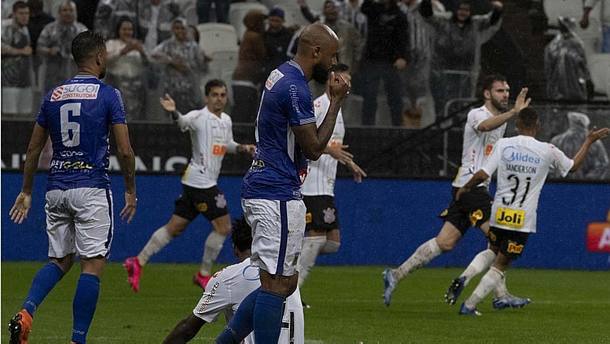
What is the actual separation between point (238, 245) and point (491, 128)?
6.28 metres

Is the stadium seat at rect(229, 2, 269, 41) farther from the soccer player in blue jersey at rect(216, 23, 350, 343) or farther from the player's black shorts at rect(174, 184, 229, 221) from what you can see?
the soccer player in blue jersey at rect(216, 23, 350, 343)

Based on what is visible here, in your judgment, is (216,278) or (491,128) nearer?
(216,278)

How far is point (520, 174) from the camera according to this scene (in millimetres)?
14234

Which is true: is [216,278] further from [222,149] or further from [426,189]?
[426,189]

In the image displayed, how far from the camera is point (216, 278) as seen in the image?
879cm

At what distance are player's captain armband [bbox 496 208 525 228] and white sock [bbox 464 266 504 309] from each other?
0.51m

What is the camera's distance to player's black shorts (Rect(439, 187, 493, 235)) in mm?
14828

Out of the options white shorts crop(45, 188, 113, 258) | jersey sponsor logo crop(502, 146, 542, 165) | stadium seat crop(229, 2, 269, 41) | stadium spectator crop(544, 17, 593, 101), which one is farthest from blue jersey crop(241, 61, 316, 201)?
stadium spectator crop(544, 17, 593, 101)

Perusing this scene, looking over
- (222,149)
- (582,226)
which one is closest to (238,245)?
(222,149)

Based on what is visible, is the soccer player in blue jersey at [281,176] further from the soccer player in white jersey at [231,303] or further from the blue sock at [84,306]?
the blue sock at [84,306]

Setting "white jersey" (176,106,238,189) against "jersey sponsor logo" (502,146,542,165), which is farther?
"white jersey" (176,106,238,189)

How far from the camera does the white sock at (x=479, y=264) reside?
46.2ft

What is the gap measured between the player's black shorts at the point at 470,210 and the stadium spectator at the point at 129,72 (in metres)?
7.08

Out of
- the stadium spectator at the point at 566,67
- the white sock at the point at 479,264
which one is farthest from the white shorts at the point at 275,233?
the stadium spectator at the point at 566,67
